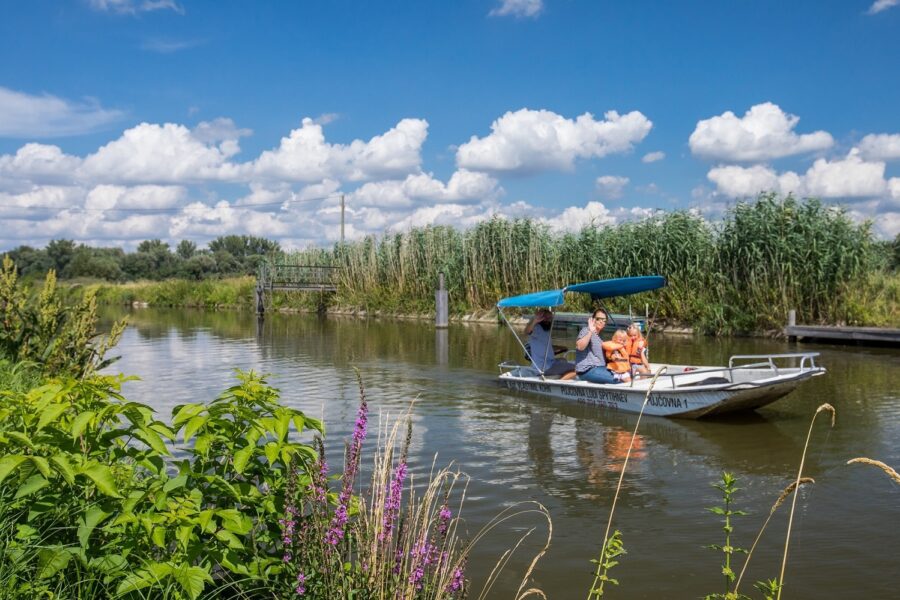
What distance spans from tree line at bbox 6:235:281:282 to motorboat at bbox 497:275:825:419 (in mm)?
64400

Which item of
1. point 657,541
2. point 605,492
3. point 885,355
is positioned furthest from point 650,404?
A: point 885,355

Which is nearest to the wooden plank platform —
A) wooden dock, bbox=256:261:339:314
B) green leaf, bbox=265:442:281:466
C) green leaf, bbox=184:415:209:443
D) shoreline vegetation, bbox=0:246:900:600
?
shoreline vegetation, bbox=0:246:900:600

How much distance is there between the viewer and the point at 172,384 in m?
15.1

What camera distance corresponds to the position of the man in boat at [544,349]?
46.3ft

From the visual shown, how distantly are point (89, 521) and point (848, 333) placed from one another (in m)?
21.7

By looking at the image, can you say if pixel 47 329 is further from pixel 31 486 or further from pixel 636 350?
pixel 636 350

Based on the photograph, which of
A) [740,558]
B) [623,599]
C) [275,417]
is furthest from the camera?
[740,558]

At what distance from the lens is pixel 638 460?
916 cm

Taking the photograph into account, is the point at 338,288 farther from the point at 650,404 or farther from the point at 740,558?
the point at 740,558

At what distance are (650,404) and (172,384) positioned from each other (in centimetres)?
898

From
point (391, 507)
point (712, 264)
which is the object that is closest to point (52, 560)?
point (391, 507)

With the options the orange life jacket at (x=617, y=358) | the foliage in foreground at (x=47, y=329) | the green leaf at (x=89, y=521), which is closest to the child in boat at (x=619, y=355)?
the orange life jacket at (x=617, y=358)

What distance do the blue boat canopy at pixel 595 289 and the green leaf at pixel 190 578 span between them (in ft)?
35.0

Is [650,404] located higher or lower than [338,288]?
lower
